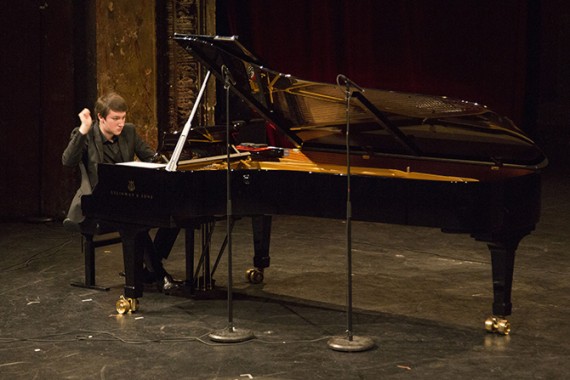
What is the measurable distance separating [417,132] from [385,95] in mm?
472

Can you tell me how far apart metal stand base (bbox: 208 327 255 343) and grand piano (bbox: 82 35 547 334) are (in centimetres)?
62

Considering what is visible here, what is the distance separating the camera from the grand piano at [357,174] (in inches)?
195

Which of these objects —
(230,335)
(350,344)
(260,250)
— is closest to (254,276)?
(260,250)

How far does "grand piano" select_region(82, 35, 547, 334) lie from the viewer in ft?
16.3

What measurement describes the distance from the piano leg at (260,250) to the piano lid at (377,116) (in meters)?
0.66

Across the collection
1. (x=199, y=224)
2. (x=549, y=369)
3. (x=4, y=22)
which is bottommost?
(x=549, y=369)

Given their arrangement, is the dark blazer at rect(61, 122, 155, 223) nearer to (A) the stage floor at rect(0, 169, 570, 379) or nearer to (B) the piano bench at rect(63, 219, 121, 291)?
(B) the piano bench at rect(63, 219, 121, 291)

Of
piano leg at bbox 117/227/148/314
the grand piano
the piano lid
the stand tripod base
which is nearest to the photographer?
the stand tripod base

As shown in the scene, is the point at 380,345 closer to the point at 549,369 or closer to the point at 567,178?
the point at 549,369

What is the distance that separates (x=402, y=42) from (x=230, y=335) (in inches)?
209

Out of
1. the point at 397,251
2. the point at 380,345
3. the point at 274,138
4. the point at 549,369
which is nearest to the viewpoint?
the point at 549,369

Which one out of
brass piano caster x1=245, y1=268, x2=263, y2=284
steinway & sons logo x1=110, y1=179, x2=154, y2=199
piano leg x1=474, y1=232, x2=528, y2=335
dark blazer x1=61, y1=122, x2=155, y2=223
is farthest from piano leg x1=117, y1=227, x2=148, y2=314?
piano leg x1=474, y1=232, x2=528, y2=335

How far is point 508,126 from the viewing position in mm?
5129

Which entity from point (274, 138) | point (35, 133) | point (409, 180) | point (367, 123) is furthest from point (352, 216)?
point (274, 138)
